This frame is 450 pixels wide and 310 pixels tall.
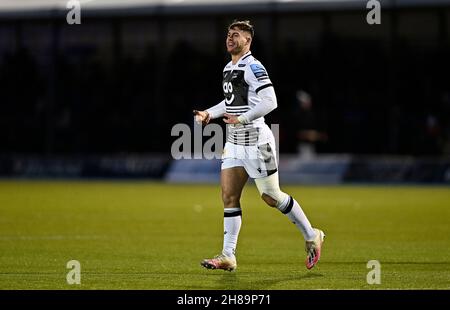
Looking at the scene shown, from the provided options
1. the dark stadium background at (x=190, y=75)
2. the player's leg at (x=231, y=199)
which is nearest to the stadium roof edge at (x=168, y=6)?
the dark stadium background at (x=190, y=75)

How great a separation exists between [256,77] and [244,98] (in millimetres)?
317

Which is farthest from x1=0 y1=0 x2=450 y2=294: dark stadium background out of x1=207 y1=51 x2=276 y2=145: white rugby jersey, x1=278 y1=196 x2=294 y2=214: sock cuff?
x1=207 y1=51 x2=276 y2=145: white rugby jersey

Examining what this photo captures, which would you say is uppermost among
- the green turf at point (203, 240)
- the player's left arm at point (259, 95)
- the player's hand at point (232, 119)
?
the player's left arm at point (259, 95)

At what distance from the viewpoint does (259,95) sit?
1218 centimetres

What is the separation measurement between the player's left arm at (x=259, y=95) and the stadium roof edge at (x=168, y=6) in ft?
78.3

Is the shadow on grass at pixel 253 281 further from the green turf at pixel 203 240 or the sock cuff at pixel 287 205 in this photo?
the sock cuff at pixel 287 205

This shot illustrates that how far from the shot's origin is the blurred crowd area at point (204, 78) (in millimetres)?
37312

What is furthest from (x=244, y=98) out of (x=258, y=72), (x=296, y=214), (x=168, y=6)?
(x=168, y=6)

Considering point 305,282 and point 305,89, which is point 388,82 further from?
point 305,282

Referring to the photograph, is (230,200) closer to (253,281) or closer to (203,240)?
(253,281)

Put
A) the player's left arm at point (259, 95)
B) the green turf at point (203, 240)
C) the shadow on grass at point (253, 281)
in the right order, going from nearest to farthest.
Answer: the shadow on grass at point (253, 281), the green turf at point (203, 240), the player's left arm at point (259, 95)

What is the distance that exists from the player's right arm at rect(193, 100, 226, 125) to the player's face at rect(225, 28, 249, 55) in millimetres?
738
